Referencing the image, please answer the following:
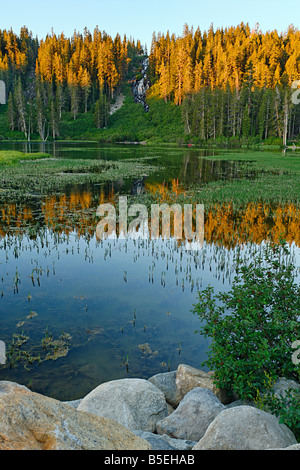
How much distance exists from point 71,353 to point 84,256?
6845 millimetres

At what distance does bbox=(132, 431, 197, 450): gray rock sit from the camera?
4.62m

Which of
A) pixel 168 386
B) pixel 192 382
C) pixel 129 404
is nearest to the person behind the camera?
pixel 129 404

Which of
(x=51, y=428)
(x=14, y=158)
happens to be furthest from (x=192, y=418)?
(x=14, y=158)

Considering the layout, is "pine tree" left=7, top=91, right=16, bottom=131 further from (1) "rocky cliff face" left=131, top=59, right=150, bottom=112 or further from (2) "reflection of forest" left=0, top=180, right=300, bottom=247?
(2) "reflection of forest" left=0, top=180, right=300, bottom=247

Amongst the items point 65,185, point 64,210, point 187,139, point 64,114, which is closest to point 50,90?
point 64,114

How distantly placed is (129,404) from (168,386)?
52.6 inches

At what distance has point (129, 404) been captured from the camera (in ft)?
Result: 20.1

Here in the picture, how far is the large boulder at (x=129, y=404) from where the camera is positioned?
19.4ft

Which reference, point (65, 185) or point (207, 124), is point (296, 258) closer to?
point (65, 185)

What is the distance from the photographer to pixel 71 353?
8711 mm

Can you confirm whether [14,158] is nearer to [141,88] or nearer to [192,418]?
[192,418]

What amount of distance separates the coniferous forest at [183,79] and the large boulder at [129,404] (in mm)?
90296

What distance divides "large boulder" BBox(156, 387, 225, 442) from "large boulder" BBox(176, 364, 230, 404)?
1.85 feet

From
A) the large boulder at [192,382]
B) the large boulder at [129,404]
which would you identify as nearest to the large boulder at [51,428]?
the large boulder at [129,404]
